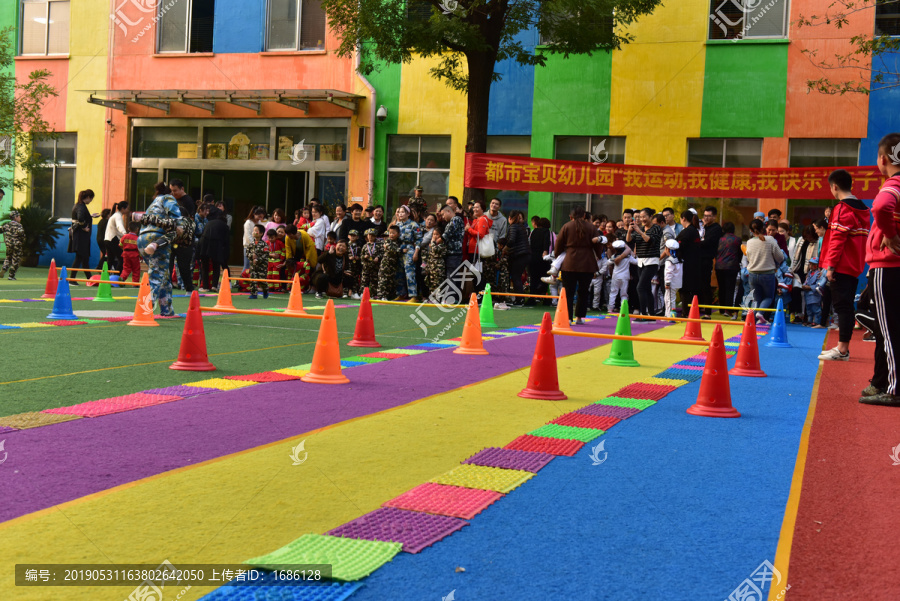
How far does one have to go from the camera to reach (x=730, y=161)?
22000mm

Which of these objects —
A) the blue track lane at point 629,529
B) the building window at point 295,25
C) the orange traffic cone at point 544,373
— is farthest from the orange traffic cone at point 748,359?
the building window at point 295,25


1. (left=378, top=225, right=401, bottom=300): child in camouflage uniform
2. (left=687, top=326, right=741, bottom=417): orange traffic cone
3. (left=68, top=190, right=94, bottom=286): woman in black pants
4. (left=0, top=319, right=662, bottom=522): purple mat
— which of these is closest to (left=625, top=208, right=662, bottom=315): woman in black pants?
(left=378, top=225, right=401, bottom=300): child in camouflage uniform

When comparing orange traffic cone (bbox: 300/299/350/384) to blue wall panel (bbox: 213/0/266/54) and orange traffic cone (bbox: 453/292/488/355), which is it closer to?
orange traffic cone (bbox: 453/292/488/355)

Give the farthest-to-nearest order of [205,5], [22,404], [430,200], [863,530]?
[205,5] → [430,200] → [22,404] → [863,530]

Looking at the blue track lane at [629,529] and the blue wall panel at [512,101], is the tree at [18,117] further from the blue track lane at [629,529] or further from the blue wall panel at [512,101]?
the blue track lane at [629,529]

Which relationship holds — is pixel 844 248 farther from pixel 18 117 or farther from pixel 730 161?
pixel 18 117

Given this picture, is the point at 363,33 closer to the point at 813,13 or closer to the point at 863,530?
the point at 813,13

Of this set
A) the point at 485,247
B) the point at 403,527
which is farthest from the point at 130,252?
the point at 403,527

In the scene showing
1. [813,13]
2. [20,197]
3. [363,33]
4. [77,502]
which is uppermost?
[813,13]

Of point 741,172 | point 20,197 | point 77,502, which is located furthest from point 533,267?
point 20,197

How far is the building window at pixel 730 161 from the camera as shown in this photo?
21562mm

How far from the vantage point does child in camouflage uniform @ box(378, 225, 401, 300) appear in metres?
18.5

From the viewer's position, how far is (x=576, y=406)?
717 cm

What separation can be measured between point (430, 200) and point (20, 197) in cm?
1341
